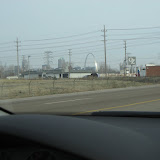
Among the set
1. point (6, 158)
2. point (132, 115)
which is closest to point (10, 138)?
point (6, 158)

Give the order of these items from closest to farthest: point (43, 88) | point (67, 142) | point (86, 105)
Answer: point (67, 142), point (86, 105), point (43, 88)

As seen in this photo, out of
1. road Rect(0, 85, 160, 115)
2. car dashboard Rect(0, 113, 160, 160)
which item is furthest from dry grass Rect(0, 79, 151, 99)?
car dashboard Rect(0, 113, 160, 160)

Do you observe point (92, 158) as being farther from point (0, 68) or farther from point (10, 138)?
point (0, 68)

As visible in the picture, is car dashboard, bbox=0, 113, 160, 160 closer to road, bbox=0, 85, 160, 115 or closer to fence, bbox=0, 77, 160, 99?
road, bbox=0, 85, 160, 115

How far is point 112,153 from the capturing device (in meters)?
1.37

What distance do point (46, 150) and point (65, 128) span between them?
0.23 meters

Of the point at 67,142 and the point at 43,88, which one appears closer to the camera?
the point at 67,142

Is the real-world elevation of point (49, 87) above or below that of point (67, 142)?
below

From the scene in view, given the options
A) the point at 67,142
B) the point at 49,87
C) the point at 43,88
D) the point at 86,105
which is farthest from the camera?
the point at 49,87

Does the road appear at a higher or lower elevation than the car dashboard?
lower

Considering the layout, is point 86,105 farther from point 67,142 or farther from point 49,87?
point 49,87

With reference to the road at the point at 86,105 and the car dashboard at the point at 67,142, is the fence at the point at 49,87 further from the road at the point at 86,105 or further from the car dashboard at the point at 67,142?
the car dashboard at the point at 67,142

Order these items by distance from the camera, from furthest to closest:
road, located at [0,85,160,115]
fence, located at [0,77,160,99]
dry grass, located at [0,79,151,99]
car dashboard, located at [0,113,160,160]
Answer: fence, located at [0,77,160,99], dry grass, located at [0,79,151,99], road, located at [0,85,160,115], car dashboard, located at [0,113,160,160]

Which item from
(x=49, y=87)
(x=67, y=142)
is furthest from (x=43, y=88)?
(x=67, y=142)
